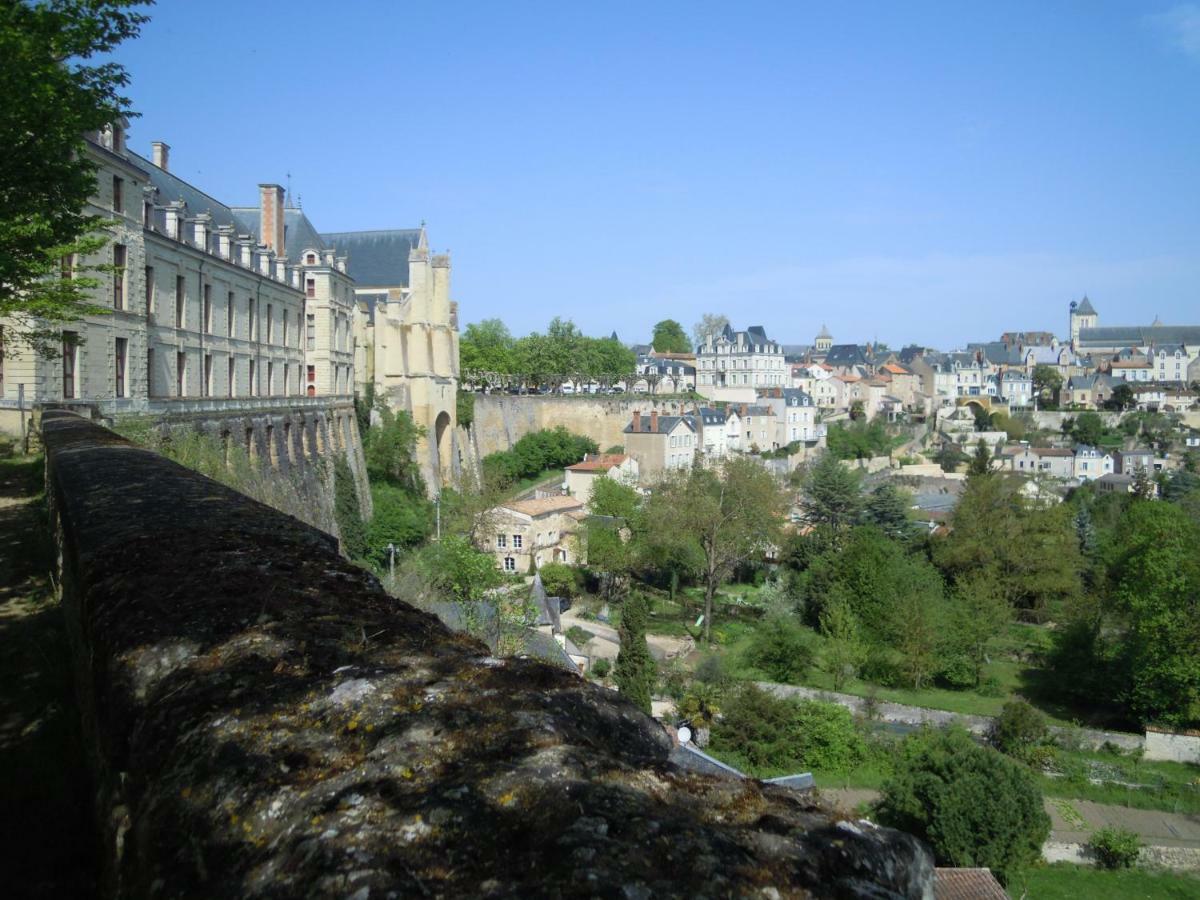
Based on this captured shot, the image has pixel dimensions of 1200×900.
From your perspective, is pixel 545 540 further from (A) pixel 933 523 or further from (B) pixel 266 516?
(B) pixel 266 516

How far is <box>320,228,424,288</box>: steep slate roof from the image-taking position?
46312 millimetres

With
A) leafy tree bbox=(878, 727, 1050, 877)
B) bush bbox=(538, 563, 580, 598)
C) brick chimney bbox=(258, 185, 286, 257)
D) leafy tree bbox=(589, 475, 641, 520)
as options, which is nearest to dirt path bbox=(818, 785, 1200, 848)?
leafy tree bbox=(878, 727, 1050, 877)

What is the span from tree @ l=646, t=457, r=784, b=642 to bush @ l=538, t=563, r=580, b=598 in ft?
14.2

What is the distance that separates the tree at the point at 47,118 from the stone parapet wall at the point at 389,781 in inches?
260

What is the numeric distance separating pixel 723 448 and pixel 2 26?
65.5 m

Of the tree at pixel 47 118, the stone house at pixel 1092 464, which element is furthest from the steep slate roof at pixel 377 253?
the stone house at pixel 1092 464

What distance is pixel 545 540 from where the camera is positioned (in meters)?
41.6

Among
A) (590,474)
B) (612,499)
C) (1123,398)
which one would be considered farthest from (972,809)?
(1123,398)

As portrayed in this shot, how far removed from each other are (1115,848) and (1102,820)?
9.03 ft

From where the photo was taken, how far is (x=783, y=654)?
3162 cm

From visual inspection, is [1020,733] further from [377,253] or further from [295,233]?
[377,253]

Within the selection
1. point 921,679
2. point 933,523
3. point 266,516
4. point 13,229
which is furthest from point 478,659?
point 933,523

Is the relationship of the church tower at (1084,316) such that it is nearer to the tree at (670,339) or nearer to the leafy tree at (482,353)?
the tree at (670,339)

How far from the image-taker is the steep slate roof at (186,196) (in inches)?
1089
